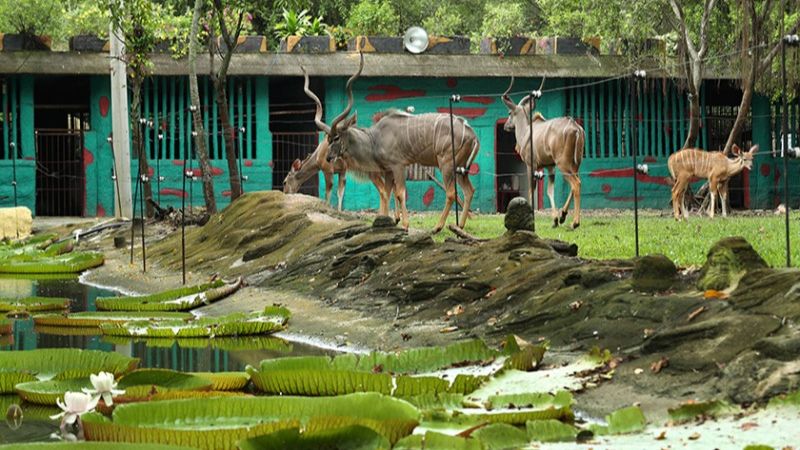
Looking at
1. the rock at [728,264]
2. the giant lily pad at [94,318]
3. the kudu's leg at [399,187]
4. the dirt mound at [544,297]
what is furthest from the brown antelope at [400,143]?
the rock at [728,264]

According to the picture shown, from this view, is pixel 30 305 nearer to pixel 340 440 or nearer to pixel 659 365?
pixel 659 365

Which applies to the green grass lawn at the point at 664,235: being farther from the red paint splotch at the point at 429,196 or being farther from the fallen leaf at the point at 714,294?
the red paint splotch at the point at 429,196

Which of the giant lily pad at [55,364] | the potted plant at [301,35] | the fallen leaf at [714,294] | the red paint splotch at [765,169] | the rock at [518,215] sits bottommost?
the giant lily pad at [55,364]

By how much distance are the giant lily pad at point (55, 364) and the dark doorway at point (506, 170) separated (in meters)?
21.7

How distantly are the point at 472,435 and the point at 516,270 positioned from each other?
17.2 feet

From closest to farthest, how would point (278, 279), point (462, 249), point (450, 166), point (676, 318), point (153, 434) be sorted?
point (153, 434), point (676, 318), point (462, 249), point (278, 279), point (450, 166)

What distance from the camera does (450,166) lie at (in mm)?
19734

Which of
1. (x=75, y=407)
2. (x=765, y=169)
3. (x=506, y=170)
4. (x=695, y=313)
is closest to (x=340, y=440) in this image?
(x=75, y=407)

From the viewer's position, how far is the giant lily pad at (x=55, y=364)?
327 inches

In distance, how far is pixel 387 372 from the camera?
8281 millimetres

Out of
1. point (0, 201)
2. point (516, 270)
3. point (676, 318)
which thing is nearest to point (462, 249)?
point (516, 270)

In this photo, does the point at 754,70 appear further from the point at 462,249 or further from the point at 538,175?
the point at 462,249

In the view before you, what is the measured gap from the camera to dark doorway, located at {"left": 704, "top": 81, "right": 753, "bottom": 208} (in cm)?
3191

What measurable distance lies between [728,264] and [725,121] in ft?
80.4
